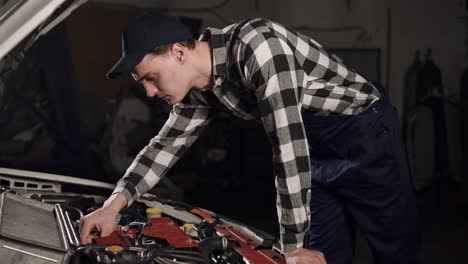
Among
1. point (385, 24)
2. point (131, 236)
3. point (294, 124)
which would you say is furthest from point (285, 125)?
point (385, 24)

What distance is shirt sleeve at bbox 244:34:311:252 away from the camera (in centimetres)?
122

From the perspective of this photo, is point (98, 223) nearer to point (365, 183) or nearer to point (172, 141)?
point (172, 141)

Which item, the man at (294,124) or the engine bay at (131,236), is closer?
the engine bay at (131,236)

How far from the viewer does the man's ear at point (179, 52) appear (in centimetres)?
132

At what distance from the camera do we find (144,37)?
4.13ft

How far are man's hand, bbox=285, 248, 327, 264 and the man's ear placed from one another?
0.57m

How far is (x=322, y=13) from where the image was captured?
13.6ft

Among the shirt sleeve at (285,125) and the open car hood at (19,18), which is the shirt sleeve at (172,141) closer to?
the shirt sleeve at (285,125)

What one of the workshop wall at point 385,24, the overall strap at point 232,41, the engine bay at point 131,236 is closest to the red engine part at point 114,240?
the engine bay at point 131,236

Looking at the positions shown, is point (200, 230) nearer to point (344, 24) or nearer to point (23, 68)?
point (23, 68)

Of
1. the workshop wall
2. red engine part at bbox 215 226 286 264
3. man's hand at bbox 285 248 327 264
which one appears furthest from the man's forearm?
the workshop wall

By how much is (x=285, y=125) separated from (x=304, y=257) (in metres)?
0.32

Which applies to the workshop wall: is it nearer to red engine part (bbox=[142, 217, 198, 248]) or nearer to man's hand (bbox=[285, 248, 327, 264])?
red engine part (bbox=[142, 217, 198, 248])

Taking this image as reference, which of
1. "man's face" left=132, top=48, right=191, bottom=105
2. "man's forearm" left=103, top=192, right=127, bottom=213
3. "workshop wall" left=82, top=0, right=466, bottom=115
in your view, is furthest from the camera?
"workshop wall" left=82, top=0, right=466, bottom=115
